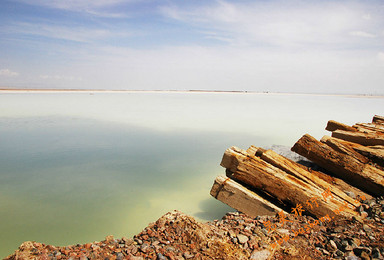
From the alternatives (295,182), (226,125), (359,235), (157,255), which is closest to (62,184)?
(157,255)

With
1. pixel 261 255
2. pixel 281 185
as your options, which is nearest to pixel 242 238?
pixel 261 255

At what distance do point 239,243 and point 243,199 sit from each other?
0.98 m

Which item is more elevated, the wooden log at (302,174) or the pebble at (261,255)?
the wooden log at (302,174)

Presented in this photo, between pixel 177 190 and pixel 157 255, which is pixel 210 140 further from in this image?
pixel 157 255

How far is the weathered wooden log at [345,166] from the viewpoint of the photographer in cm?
450

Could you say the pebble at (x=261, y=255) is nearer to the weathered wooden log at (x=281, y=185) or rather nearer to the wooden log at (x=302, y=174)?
the weathered wooden log at (x=281, y=185)

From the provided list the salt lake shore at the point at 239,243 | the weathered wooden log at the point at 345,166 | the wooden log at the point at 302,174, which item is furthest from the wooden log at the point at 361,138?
the salt lake shore at the point at 239,243

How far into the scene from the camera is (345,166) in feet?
15.7

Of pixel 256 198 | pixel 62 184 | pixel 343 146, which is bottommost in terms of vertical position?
pixel 62 184

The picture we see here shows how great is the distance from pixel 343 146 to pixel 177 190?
410cm

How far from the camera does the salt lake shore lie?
10.2ft

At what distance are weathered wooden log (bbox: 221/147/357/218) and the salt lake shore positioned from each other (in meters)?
0.22

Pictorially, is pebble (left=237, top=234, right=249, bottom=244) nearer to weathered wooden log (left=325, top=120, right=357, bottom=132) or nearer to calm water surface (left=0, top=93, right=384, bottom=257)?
calm water surface (left=0, top=93, right=384, bottom=257)

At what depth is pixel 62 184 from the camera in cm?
697
